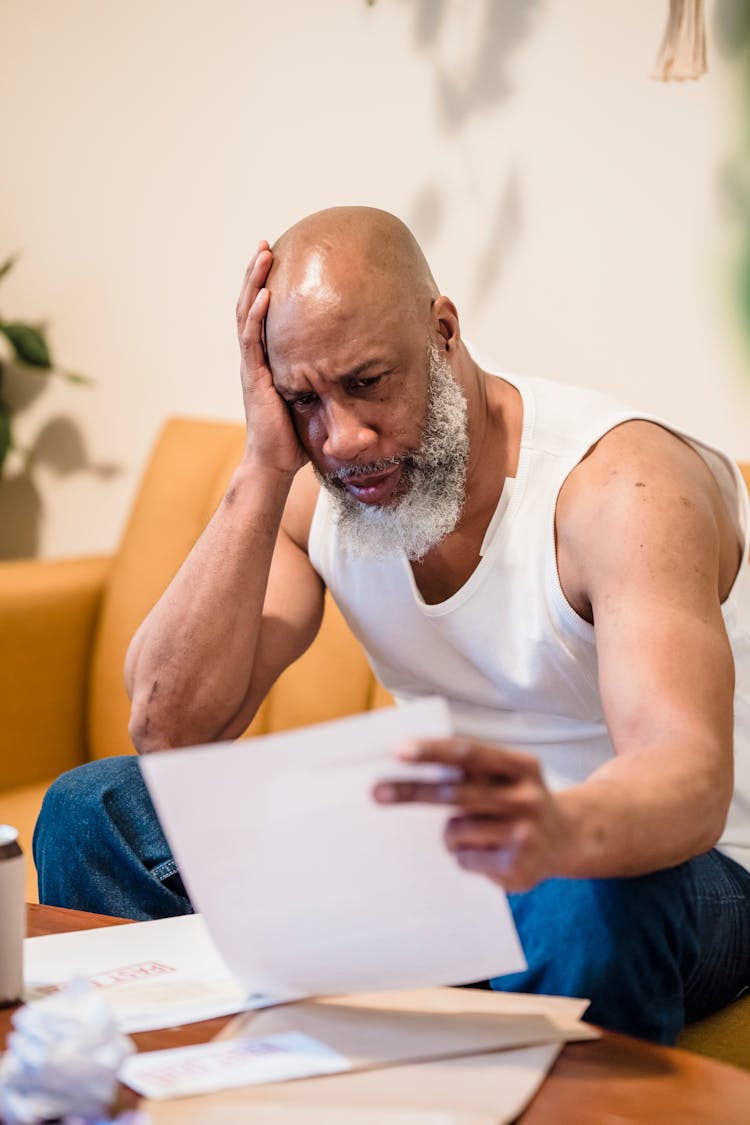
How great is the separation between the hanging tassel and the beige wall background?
0.02 m

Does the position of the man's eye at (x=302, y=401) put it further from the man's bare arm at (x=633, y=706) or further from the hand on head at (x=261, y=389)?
the man's bare arm at (x=633, y=706)

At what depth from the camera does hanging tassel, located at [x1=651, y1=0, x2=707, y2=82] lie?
6.20 ft

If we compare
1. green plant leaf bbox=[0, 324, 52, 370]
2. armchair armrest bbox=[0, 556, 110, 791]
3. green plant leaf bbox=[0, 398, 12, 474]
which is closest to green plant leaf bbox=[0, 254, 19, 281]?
green plant leaf bbox=[0, 324, 52, 370]

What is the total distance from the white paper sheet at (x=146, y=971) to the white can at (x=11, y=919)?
2cm

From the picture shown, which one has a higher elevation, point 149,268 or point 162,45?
point 162,45

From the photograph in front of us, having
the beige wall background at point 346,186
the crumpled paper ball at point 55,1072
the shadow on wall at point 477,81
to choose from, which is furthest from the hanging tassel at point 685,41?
the crumpled paper ball at point 55,1072

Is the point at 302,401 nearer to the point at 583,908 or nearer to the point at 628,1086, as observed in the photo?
the point at 583,908

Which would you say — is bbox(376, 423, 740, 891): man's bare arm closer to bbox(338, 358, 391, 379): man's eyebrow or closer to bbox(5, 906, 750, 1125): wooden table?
bbox(5, 906, 750, 1125): wooden table

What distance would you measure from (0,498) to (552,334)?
1383 mm

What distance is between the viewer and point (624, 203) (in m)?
2.00

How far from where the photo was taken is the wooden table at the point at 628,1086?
2.66ft

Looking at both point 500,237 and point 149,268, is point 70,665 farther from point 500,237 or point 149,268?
point 500,237

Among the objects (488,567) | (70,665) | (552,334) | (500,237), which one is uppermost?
(500,237)

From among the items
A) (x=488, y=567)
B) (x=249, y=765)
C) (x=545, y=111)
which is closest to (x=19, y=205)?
(x=545, y=111)
